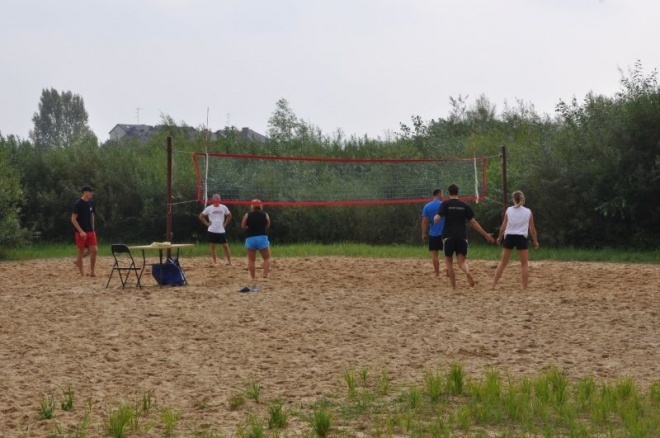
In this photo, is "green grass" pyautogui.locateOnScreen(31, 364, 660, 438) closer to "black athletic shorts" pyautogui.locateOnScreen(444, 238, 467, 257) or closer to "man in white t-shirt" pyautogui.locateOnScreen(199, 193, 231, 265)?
"black athletic shorts" pyautogui.locateOnScreen(444, 238, 467, 257)

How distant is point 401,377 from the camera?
946cm

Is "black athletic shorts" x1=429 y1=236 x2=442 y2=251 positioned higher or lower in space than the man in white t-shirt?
lower

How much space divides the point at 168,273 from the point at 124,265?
18.1ft


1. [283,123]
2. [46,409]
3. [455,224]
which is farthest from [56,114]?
[46,409]

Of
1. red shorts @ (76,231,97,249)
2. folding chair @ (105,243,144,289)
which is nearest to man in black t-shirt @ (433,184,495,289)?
folding chair @ (105,243,144,289)

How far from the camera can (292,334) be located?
12.0 m

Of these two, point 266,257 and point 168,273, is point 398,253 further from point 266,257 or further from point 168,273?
point 168,273

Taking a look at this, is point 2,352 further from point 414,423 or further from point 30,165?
point 30,165

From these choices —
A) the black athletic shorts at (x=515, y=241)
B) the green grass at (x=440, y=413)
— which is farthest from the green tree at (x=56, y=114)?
the green grass at (x=440, y=413)

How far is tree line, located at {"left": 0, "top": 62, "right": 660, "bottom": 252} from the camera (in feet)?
89.6

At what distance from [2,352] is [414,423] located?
16.9 ft

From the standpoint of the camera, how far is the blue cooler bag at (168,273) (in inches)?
682

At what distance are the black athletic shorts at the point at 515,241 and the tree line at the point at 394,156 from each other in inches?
361

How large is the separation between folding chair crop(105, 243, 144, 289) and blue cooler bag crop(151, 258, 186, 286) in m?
0.31
